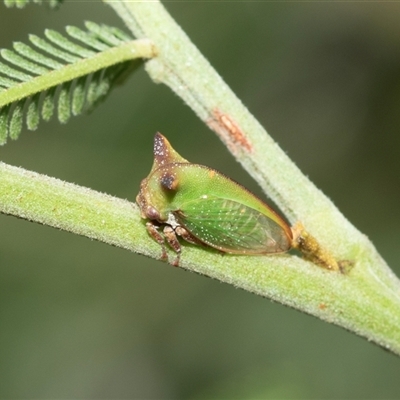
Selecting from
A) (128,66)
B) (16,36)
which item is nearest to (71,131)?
(16,36)

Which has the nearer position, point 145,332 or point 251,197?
point 251,197

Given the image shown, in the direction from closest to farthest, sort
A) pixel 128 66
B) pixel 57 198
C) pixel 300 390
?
pixel 57 198 < pixel 128 66 < pixel 300 390

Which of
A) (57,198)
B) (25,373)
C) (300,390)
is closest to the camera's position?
(57,198)

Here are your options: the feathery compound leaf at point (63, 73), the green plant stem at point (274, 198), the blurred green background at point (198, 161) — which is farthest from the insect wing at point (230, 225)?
the blurred green background at point (198, 161)

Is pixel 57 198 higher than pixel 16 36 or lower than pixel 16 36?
lower

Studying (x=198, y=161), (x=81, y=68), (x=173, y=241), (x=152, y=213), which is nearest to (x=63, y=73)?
(x=81, y=68)

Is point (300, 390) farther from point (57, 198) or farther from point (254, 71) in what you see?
point (254, 71)

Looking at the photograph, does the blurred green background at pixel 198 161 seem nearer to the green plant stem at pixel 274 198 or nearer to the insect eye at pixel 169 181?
the green plant stem at pixel 274 198

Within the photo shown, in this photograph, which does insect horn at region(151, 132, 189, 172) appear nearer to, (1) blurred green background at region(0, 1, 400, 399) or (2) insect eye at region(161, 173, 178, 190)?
(2) insect eye at region(161, 173, 178, 190)
